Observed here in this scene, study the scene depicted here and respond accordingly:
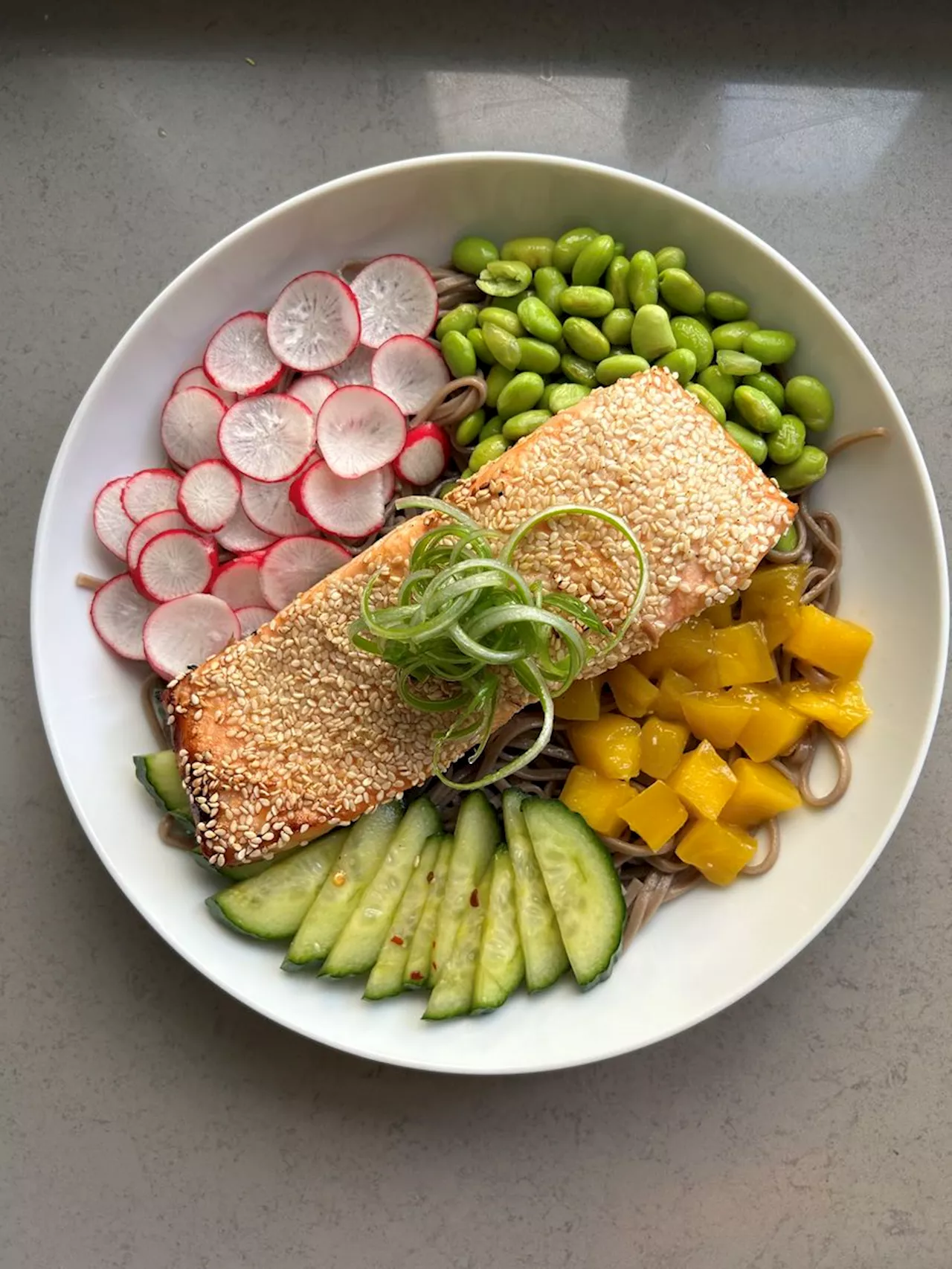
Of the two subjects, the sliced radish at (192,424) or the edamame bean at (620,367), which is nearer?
the edamame bean at (620,367)

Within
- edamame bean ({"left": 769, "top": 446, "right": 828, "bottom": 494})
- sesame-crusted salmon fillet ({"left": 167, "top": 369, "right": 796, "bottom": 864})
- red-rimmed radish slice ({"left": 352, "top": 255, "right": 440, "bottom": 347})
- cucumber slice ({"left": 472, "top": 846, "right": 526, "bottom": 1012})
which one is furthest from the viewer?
red-rimmed radish slice ({"left": 352, "top": 255, "right": 440, "bottom": 347})

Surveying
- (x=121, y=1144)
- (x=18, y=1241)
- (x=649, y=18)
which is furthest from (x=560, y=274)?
(x=18, y=1241)

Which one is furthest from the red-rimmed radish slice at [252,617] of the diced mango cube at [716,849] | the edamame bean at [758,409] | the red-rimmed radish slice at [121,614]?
the edamame bean at [758,409]

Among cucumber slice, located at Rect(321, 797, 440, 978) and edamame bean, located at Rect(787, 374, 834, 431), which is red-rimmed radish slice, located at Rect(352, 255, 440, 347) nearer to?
edamame bean, located at Rect(787, 374, 834, 431)

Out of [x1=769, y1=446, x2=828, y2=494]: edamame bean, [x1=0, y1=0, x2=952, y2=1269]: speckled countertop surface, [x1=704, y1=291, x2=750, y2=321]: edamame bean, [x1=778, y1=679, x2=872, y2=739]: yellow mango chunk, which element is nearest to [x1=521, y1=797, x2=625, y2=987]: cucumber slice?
[x1=0, y1=0, x2=952, y2=1269]: speckled countertop surface

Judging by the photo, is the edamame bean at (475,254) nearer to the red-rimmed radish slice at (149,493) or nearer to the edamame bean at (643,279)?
the edamame bean at (643,279)
